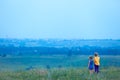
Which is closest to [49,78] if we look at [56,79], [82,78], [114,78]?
[56,79]

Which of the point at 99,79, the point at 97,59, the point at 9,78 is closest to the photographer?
the point at 99,79

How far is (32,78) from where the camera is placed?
1883 centimetres

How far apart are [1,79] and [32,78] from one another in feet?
5.80

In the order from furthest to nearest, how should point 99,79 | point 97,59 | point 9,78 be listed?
point 97,59 → point 9,78 → point 99,79

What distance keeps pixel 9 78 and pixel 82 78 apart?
4.33m

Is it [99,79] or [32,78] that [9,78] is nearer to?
[32,78]

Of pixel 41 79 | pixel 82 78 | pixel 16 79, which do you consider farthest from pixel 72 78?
pixel 16 79

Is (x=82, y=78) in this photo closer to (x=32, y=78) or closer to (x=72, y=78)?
(x=72, y=78)

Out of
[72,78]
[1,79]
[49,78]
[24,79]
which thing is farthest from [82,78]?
[1,79]

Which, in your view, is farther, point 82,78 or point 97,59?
point 97,59

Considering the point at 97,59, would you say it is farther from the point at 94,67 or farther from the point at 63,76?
the point at 63,76

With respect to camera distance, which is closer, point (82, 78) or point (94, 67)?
point (82, 78)

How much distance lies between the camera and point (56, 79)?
18.3 metres

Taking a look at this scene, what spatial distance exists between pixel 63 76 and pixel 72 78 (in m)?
1.19
